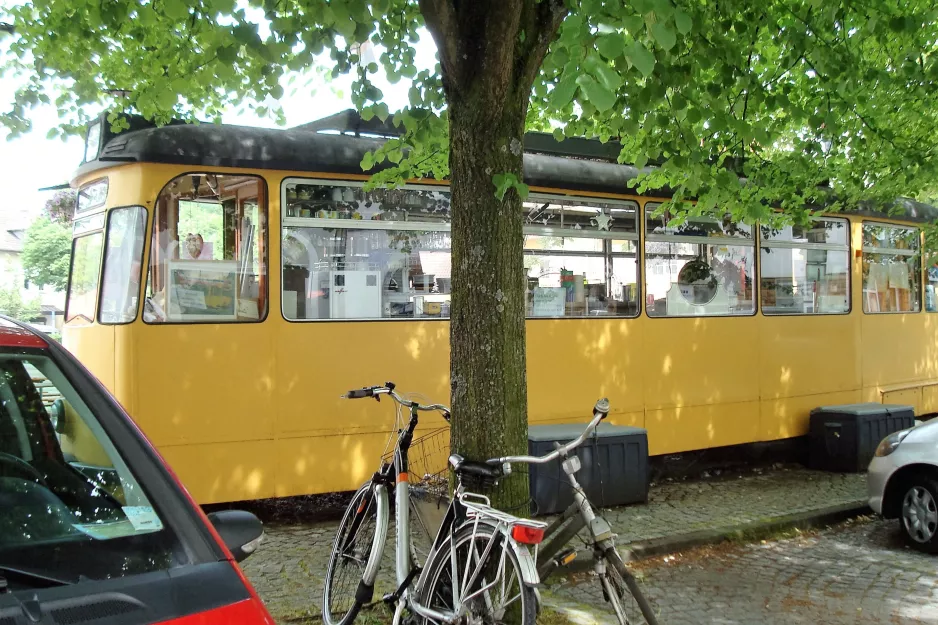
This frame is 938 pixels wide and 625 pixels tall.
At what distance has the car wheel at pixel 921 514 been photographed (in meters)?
6.39

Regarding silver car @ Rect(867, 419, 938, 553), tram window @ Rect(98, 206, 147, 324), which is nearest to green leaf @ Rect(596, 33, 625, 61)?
tram window @ Rect(98, 206, 147, 324)

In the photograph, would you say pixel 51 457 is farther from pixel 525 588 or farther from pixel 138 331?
pixel 138 331

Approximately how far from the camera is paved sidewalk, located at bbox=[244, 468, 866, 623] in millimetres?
5301

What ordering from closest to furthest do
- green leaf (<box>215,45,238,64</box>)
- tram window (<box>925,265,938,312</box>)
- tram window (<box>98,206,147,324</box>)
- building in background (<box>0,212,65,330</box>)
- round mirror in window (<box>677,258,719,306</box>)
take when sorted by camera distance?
green leaf (<box>215,45,238,64</box>) < tram window (<box>98,206,147,324</box>) < round mirror in window (<box>677,258,719,306</box>) < tram window (<box>925,265,938,312</box>) < building in background (<box>0,212,65,330</box>)

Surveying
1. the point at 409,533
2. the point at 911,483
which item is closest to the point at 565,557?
the point at 409,533

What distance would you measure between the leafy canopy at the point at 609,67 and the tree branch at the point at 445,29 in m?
0.02

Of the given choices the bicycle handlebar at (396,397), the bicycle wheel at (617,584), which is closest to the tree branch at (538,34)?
the bicycle handlebar at (396,397)

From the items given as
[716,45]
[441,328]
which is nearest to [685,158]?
[716,45]

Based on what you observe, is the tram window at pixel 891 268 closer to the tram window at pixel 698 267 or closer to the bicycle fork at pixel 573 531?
the tram window at pixel 698 267

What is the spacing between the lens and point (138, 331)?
6105mm

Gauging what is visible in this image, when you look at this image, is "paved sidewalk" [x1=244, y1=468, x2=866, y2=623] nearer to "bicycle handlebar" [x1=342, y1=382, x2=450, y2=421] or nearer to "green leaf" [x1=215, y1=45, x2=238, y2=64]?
"bicycle handlebar" [x1=342, y1=382, x2=450, y2=421]

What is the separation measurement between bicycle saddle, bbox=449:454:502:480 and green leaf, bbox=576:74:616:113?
5.18ft

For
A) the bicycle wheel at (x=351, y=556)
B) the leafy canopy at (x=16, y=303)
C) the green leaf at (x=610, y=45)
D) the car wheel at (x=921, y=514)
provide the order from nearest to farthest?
the green leaf at (x=610, y=45) → the bicycle wheel at (x=351, y=556) → the car wheel at (x=921, y=514) → the leafy canopy at (x=16, y=303)

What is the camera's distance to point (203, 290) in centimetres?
633
